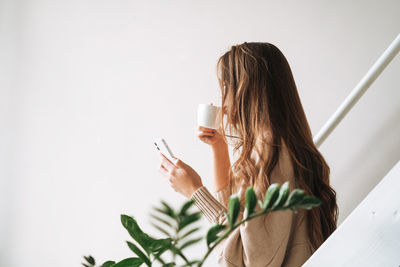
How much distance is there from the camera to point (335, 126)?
1215mm

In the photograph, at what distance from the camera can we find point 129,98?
1.64 meters

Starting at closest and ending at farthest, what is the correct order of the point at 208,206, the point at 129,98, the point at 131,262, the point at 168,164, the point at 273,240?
the point at 131,262
the point at 273,240
the point at 208,206
the point at 168,164
the point at 129,98

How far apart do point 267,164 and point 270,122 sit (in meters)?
0.10

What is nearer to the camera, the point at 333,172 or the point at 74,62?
the point at 333,172

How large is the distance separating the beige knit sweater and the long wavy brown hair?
0.07 feet

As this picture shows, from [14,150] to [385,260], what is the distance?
172 cm

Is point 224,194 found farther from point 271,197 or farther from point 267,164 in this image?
point 271,197

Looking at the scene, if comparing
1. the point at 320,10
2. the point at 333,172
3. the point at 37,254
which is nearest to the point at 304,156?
the point at 333,172

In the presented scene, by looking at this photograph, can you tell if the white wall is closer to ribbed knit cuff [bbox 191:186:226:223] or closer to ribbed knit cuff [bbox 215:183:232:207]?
ribbed knit cuff [bbox 215:183:232:207]

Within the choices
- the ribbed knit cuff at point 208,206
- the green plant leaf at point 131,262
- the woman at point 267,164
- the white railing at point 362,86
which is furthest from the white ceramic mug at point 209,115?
the green plant leaf at point 131,262

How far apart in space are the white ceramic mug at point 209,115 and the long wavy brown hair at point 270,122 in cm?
10

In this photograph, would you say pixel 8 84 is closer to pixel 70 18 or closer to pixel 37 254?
pixel 70 18

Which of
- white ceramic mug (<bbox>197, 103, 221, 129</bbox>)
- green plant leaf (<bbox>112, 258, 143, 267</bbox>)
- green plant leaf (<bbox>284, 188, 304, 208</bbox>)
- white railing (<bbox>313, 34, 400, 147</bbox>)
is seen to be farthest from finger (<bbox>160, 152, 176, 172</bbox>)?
green plant leaf (<bbox>284, 188, 304, 208</bbox>)

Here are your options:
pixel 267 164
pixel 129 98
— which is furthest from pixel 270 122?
pixel 129 98
